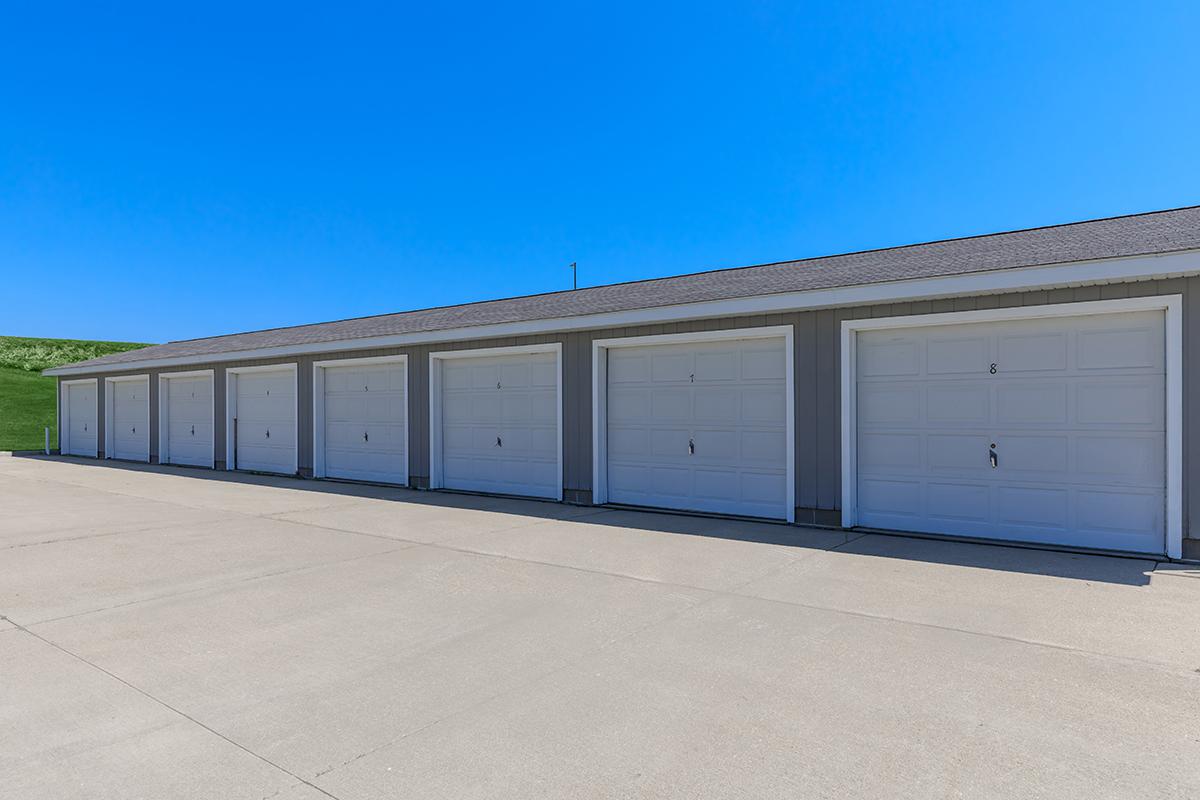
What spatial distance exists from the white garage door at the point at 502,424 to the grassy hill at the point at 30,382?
68.1 feet

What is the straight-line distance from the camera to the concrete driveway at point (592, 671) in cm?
251

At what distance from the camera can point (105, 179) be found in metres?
19.8

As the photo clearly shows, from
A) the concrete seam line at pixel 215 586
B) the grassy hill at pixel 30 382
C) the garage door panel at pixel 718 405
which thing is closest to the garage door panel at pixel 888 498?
the garage door panel at pixel 718 405

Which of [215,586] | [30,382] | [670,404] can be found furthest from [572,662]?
[30,382]

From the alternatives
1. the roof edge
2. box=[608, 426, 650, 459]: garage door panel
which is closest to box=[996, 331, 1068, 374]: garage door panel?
the roof edge

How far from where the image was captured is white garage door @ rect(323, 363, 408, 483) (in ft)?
41.4

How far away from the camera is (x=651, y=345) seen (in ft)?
31.4

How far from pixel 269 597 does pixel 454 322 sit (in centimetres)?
785

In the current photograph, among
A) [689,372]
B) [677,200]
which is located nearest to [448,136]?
[677,200]

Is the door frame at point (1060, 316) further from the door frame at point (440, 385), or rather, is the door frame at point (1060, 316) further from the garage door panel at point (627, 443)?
the door frame at point (440, 385)

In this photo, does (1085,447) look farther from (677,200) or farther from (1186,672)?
(677,200)

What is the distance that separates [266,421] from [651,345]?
1011cm

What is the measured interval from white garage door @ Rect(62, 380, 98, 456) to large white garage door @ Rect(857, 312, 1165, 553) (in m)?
22.8

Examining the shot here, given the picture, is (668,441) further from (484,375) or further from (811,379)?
(484,375)
